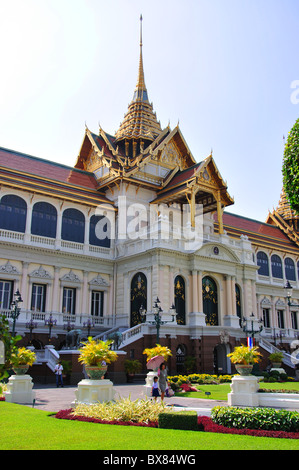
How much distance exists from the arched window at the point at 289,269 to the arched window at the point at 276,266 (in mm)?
1106

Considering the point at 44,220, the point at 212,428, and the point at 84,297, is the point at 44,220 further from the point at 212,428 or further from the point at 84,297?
the point at 212,428

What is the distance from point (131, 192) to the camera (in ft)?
122

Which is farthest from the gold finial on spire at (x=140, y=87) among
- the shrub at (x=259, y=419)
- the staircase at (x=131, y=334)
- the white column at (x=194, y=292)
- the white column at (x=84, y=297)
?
the shrub at (x=259, y=419)

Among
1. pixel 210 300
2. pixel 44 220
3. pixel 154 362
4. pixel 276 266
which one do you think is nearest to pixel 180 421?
pixel 154 362

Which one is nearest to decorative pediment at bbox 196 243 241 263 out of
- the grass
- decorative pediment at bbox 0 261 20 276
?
decorative pediment at bbox 0 261 20 276

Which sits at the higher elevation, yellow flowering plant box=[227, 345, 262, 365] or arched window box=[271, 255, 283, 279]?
arched window box=[271, 255, 283, 279]

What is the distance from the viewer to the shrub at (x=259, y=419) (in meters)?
10.1

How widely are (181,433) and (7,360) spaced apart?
4390mm

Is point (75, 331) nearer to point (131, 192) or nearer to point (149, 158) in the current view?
point (131, 192)

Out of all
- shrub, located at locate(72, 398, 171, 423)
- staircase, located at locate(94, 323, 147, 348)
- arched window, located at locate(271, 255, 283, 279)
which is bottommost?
shrub, located at locate(72, 398, 171, 423)

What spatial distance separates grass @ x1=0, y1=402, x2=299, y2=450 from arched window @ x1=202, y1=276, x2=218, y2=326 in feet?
74.4

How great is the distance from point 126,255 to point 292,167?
19.5 meters

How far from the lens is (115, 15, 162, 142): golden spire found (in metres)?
42.4

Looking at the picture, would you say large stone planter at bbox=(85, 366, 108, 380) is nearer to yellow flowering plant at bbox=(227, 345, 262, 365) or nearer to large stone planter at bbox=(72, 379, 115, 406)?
large stone planter at bbox=(72, 379, 115, 406)
